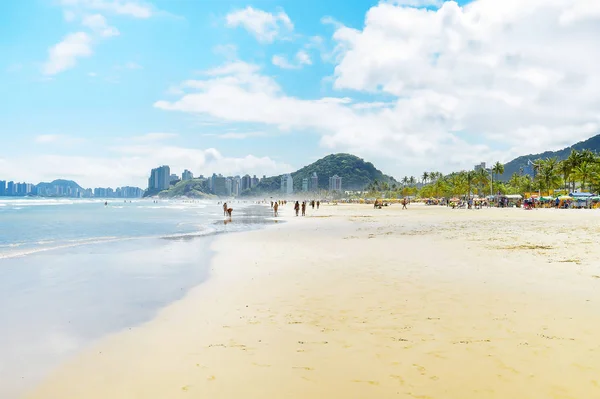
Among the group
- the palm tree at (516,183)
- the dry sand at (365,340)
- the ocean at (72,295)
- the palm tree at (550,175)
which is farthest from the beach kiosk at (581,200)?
the palm tree at (516,183)

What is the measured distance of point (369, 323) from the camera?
775 centimetres

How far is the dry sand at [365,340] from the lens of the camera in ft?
17.3

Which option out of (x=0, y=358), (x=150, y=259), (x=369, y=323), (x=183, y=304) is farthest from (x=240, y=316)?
(x=150, y=259)

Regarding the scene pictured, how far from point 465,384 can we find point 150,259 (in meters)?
15.0

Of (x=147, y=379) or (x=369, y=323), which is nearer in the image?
(x=147, y=379)

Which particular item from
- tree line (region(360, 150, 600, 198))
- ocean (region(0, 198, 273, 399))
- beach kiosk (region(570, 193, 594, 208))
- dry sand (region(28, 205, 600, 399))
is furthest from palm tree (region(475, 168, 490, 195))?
dry sand (region(28, 205, 600, 399))

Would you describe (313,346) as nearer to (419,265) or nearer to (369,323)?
(369,323)

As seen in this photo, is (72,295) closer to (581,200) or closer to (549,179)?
(581,200)

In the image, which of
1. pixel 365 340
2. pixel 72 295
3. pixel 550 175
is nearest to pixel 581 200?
pixel 550 175

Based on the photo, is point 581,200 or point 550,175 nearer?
point 581,200

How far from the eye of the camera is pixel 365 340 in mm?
6832

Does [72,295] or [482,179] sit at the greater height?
[482,179]

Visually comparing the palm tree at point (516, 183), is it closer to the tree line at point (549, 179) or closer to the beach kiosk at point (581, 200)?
the tree line at point (549, 179)

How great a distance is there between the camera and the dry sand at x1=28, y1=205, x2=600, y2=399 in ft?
17.3
